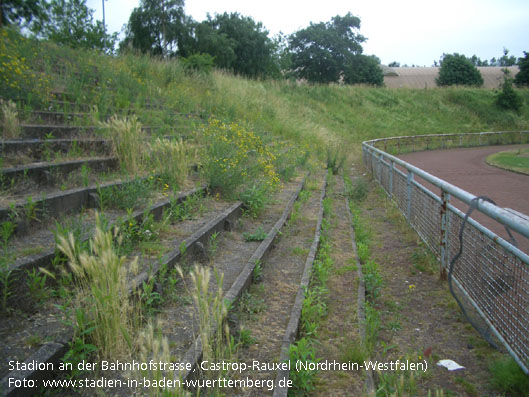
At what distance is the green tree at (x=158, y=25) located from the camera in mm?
43438

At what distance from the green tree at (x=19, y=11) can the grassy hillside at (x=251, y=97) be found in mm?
2968

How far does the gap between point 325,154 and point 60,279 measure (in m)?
15.4

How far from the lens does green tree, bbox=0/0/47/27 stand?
15.2 meters

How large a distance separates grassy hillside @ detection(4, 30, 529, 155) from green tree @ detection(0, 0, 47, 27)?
297cm

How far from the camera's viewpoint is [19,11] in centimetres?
1620

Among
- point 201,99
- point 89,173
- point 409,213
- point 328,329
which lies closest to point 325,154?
point 201,99

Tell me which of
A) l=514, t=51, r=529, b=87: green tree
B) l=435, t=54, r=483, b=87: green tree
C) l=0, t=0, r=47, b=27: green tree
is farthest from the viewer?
l=435, t=54, r=483, b=87: green tree

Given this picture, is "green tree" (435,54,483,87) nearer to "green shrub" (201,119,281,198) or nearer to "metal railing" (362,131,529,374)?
"green shrub" (201,119,281,198)

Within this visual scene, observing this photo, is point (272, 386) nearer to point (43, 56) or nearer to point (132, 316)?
point (132, 316)

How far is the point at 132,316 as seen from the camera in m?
3.33

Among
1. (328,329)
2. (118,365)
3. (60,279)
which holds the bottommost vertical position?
(328,329)

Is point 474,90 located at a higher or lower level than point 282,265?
higher

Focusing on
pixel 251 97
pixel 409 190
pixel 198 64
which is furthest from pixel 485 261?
pixel 251 97

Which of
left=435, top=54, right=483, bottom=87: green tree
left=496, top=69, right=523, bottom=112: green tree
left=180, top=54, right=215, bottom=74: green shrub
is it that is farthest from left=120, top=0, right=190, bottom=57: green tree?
left=435, top=54, right=483, bottom=87: green tree
